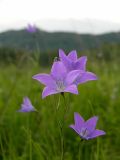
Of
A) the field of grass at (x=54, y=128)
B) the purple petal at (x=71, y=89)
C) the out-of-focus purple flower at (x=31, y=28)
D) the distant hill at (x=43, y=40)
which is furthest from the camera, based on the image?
the distant hill at (x=43, y=40)

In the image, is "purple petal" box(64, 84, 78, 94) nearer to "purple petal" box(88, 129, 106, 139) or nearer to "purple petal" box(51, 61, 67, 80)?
"purple petal" box(51, 61, 67, 80)

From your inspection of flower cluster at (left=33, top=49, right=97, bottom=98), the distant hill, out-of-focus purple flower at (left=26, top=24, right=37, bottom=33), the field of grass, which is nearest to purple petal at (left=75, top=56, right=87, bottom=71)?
flower cluster at (left=33, top=49, right=97, bottom=98)

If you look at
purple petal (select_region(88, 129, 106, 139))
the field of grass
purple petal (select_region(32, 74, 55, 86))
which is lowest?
the field of grass

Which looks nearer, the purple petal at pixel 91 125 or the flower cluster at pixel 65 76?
the flower cluster at pixel 65 76

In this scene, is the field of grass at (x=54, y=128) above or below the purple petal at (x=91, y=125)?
below

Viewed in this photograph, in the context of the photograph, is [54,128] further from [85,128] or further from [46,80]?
[46,80]

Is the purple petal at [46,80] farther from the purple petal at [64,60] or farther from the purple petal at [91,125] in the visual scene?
the purple petal at [91,125]

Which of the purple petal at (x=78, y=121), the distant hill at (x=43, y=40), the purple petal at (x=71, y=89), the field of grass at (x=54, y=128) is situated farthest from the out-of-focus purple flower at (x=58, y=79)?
the distant hill at (x=43, y=40)

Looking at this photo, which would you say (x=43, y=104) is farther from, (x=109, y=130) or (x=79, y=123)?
(x=79, y=123)
